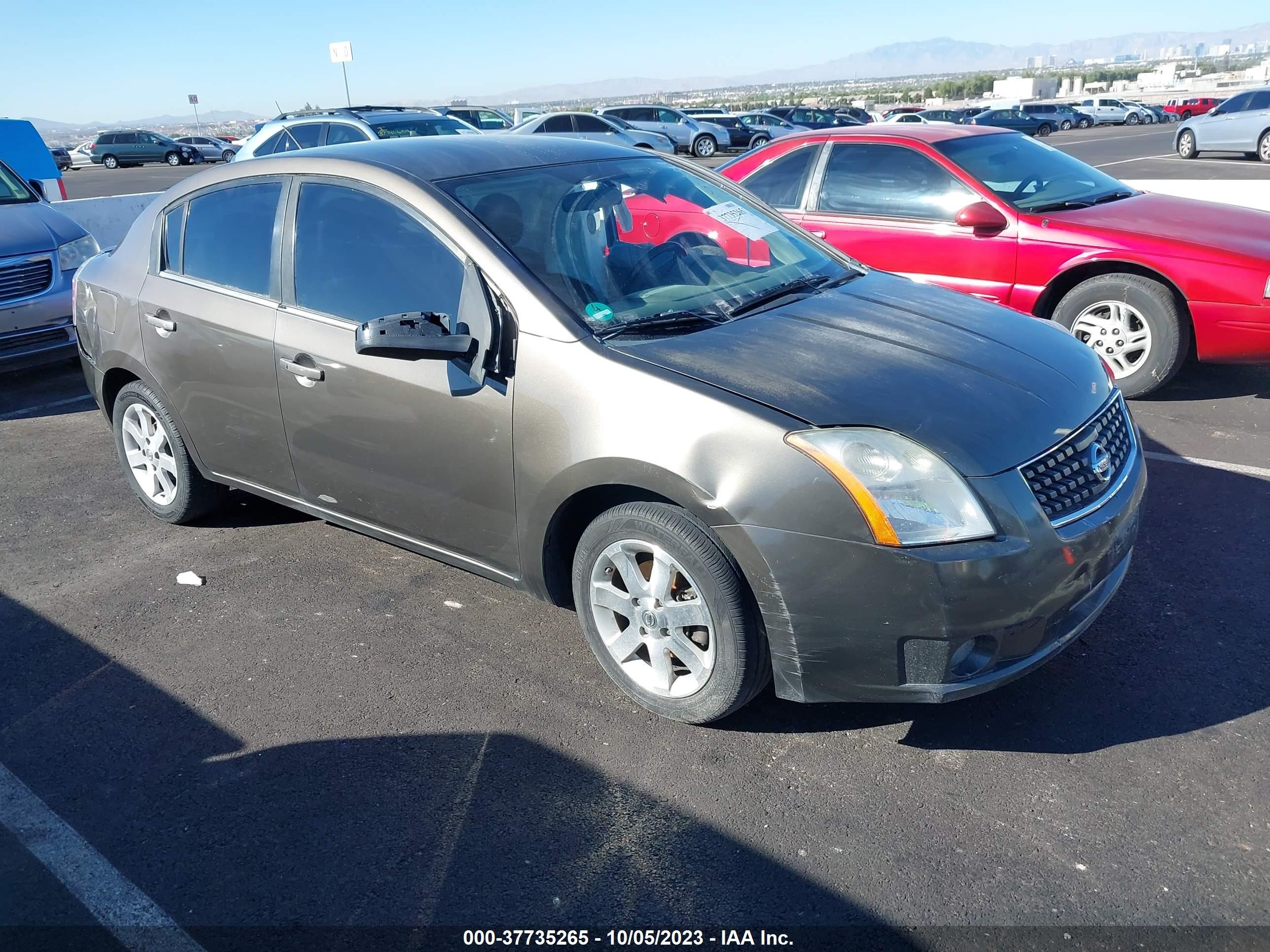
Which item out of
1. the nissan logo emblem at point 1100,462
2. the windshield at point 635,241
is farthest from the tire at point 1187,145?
the nissan logo emblem at point 1100,462

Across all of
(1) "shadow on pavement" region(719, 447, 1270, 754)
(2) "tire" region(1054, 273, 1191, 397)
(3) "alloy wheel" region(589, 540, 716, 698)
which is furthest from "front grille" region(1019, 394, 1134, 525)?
(2) "tire" region(1054, 273, 1191, 397)

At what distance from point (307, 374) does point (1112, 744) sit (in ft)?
9.74

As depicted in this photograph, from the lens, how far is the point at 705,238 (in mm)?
3910

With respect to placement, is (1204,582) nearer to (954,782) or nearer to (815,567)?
(954,782)

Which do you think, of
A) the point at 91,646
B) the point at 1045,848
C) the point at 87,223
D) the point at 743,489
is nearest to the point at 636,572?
the point at 743,489

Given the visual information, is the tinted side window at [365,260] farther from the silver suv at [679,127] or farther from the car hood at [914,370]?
the silver suv at [679,127]

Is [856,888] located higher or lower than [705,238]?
lower

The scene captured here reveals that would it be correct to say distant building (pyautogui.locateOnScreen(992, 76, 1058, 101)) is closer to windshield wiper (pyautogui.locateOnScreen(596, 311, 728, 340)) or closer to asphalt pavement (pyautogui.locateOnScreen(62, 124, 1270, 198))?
asphalt pavement (pyautogui.locateOnScreen(62, 124, 1270, 198))

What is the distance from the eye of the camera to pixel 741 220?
4207 millimetres

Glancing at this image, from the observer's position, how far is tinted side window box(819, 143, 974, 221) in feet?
21.6

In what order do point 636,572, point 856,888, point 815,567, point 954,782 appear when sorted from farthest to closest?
point 636,572, point 954,782, point 815,567, point 856,888

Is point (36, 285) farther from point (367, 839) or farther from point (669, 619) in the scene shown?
point (669, 619)

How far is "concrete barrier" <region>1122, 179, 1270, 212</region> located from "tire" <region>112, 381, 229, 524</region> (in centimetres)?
792

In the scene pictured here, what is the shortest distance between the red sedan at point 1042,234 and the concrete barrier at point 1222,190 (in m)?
2.82
